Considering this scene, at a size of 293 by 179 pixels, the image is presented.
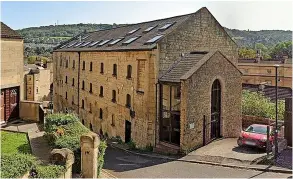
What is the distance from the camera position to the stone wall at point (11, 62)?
15836 mm

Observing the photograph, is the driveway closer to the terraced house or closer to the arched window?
the terraced house

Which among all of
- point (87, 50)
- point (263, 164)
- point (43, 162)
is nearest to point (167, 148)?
point (263, 164)

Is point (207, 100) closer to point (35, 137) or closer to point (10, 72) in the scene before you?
point (35, 137)

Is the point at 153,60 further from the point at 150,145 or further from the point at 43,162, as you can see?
the point at 43,162

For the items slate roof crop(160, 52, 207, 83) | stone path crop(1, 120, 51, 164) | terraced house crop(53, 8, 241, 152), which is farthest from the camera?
slate roof crop(160, 52, 207, 83)

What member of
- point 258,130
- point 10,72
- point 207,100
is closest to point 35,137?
point 10,72

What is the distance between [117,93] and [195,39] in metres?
7.52

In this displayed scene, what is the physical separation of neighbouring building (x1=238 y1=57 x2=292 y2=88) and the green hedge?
148 ft

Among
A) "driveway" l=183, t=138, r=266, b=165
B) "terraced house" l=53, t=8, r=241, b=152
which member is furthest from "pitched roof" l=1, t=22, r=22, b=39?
"driveway" l=183, t=138, r=266, b=165

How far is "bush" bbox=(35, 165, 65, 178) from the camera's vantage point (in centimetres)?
887

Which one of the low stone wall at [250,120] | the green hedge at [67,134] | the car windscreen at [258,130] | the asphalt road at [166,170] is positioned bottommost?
the asphalt road at [166,170]

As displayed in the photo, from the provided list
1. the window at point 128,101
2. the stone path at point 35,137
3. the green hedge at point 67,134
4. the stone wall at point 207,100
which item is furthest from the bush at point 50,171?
the window at point 128,101

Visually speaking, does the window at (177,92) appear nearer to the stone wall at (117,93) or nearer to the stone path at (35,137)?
the stone wall at (117,93)

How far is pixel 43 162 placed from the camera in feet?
34.0
